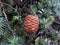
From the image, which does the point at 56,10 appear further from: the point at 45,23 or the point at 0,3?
the point at 0,3

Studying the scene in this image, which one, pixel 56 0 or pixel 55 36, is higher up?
pixel 56 0

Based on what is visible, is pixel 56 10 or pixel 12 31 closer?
pixel 12 31

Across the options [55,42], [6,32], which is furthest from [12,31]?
[55,42]

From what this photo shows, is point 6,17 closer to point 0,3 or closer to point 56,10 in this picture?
point 0,3

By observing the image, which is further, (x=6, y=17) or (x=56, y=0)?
(x=56, y=0)

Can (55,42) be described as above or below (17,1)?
below
